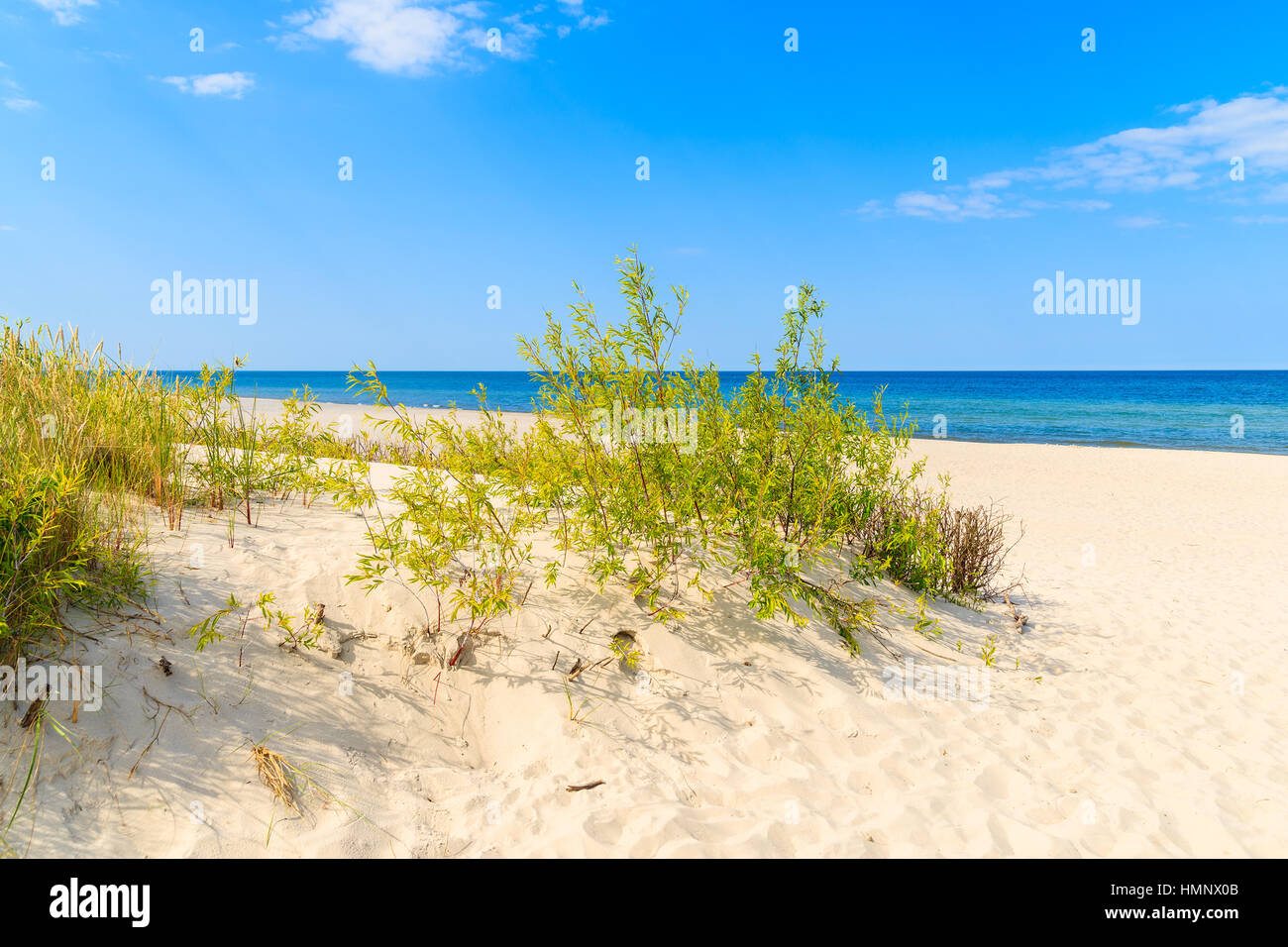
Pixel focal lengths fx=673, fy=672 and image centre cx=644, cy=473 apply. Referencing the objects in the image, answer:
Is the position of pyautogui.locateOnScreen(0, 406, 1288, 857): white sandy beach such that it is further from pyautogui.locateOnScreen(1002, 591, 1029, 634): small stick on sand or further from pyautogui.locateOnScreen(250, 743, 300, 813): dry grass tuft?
pyautogui.locateOnScreen(1002, 591, 1029, 634): small stick on sand

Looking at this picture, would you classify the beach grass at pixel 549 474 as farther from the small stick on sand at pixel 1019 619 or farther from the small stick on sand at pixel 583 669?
the small stick on sand at pixel 1019 619

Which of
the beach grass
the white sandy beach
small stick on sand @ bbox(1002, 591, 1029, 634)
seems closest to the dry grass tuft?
the white sandy beach

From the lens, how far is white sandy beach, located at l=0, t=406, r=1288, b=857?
3174 mm

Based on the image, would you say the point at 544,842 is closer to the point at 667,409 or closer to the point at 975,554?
the point at 667,409

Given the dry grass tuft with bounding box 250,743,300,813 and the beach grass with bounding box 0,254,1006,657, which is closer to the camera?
the dry grass tuft with bounding box 250,743,300,813

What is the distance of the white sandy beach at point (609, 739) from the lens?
317 cm

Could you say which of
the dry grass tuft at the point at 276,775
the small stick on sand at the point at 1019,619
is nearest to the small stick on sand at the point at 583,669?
the dry grass tuft at the point at 276,775

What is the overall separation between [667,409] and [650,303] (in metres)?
0.82

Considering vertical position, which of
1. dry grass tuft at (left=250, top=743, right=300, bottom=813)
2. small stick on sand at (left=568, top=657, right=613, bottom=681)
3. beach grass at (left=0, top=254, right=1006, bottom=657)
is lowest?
dry grass tuft at (left=250, top=743, right=300, bottom=813)

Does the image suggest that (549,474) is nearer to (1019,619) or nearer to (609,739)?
(609,739)

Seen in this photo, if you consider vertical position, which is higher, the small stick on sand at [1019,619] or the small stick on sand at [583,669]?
the small stick on sand at [583,669]

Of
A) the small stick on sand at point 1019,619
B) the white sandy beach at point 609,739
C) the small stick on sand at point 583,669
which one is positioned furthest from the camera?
the small stick on sand at point 1019,619

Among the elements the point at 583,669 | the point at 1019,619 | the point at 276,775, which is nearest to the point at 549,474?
the point at 583,669
